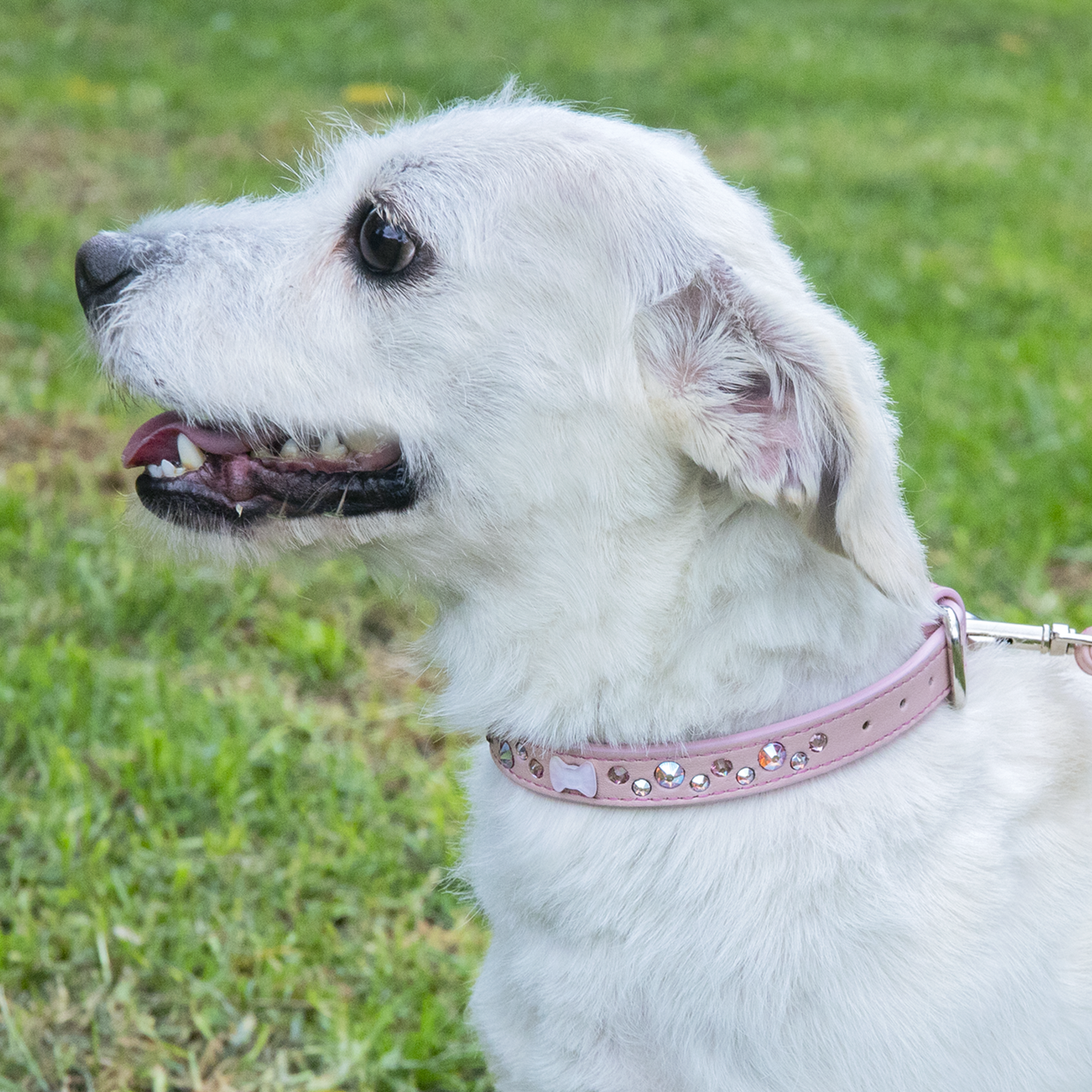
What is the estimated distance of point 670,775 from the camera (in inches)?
76.9

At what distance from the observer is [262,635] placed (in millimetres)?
3957

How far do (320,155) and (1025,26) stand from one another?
12568 millimetres

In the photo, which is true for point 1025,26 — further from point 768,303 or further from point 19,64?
point 768,303

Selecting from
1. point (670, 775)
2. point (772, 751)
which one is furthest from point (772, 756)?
point (670, 775)

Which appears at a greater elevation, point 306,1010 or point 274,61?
point 274,61

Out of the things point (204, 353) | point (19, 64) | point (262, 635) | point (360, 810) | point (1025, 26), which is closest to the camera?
point (204, 353)

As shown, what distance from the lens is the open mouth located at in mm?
2133

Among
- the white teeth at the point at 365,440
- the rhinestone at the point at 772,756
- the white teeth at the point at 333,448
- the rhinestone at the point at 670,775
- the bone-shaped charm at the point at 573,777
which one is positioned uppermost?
the white teeth at the point at 365,440

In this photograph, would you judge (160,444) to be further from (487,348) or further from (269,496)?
(487,348)

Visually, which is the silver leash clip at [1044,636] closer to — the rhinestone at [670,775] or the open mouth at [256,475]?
the rhinestone at [670,775]

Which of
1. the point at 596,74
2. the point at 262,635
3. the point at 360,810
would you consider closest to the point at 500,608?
the point at 360,810

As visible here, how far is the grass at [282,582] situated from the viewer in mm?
2754

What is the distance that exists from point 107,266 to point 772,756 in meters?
1.43

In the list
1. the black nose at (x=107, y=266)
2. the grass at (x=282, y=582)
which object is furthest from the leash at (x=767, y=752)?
the black nose at (x=107, y=266)
